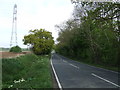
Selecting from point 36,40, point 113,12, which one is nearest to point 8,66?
point 113,12

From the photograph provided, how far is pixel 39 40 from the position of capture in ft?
162

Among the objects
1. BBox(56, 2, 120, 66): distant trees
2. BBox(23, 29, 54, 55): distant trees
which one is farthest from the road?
BBox(23, 29, 54, 55): distant trees

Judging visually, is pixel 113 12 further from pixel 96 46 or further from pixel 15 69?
pixel 96 46

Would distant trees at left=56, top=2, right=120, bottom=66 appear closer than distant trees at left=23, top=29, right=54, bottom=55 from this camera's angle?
Yes

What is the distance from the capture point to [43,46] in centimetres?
5047

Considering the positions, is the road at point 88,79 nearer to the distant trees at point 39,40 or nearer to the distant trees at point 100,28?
the distant trees at point 100,28

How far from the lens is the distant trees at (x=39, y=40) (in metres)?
49.4

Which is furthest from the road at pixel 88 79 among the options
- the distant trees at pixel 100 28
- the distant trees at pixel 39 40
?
the distant trees at pixel 39 40

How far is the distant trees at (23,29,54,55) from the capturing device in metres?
49.4

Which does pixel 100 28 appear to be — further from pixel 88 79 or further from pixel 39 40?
pixel 39 40

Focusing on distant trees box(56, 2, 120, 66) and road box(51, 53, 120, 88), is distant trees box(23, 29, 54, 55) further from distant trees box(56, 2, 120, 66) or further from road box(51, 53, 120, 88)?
road box(51, 53, 120, 88)

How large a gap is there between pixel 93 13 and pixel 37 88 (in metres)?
9.02

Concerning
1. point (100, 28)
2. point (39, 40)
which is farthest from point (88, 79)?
point (39, 40)

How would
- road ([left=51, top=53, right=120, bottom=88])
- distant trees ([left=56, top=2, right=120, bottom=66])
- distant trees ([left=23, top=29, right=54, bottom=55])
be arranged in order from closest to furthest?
road ([left=51, top=53, right=120, bottom=88]), distant trees ([left=56, top=2, right=120, bottom=66]), distant trees ([left=23, top=29, right=54, bottom=55])
